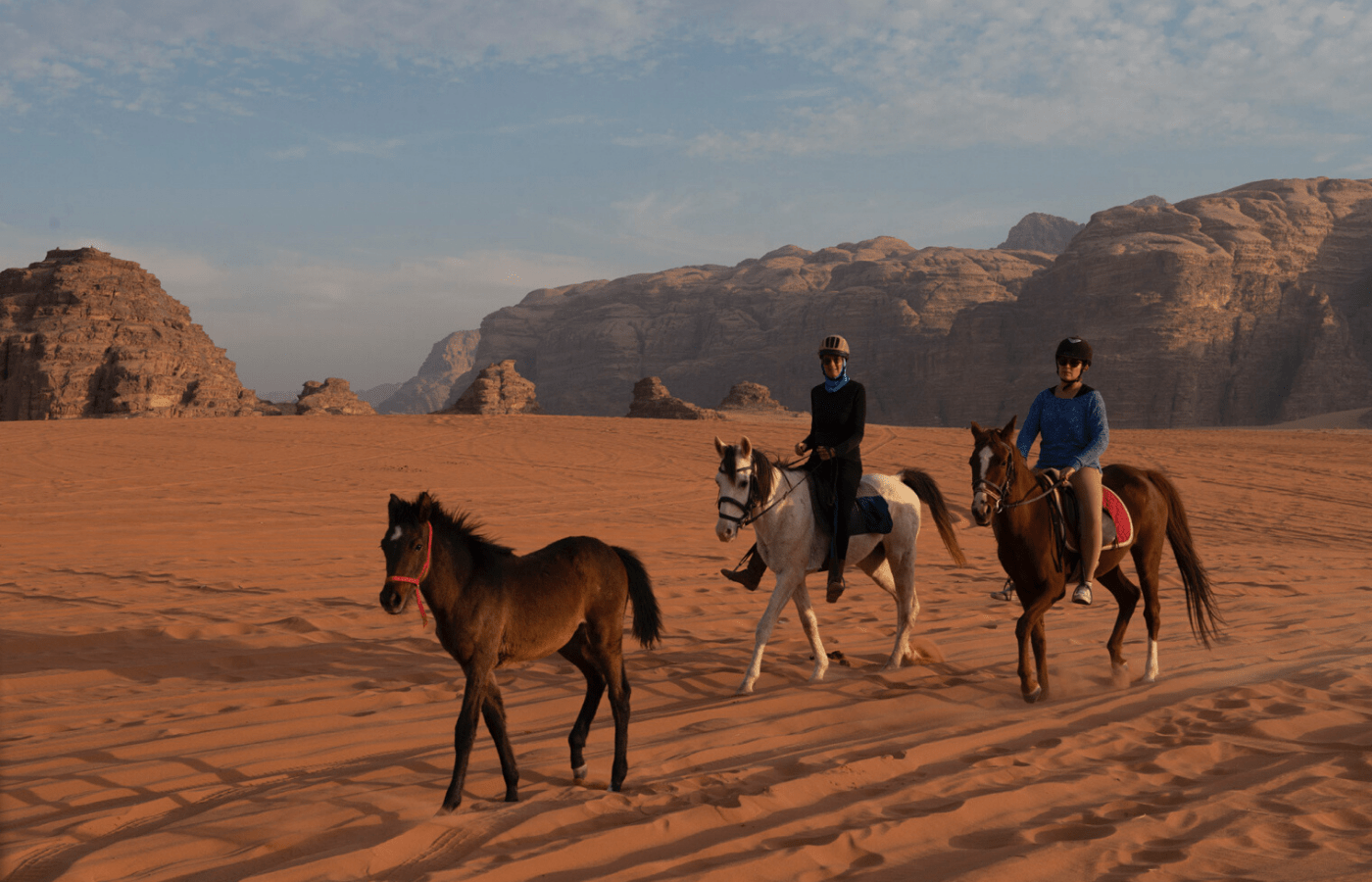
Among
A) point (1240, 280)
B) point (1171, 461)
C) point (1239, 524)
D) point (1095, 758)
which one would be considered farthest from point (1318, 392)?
point (1095, 758)

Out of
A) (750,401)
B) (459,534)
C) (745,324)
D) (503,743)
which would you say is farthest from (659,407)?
(745,324)

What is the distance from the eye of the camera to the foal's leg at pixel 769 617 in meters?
6.27

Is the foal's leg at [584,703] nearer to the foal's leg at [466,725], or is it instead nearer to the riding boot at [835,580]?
the foal's leg at [466,725]

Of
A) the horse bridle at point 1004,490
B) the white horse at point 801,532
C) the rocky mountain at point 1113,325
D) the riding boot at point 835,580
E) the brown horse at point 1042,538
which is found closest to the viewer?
the horse bridle at point 1004,490

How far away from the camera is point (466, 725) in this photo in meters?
4.00

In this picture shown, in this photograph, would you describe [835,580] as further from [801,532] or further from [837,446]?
[837,446]

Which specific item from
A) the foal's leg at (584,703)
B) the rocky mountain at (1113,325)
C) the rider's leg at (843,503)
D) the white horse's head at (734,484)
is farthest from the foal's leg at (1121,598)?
the rocky mountain at (1113,325)

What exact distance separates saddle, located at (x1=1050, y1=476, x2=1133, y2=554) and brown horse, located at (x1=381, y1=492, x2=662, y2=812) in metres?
3.55

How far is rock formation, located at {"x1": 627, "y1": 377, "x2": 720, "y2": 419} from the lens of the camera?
162 feet

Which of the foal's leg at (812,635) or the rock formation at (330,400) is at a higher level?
the rock formation at (330,400)

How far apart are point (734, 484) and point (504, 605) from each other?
7.96ft

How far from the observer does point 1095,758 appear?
4.79m

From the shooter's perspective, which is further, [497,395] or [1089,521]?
[497,395]

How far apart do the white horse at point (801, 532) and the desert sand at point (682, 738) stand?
0.42 meters
